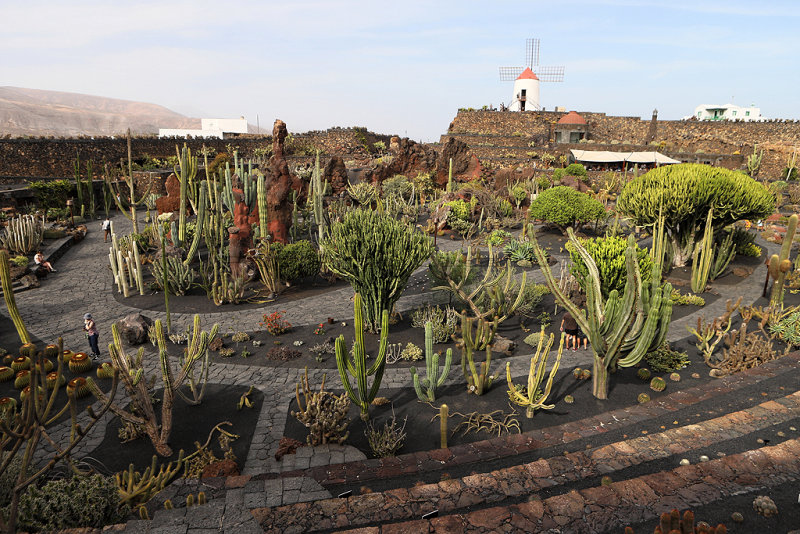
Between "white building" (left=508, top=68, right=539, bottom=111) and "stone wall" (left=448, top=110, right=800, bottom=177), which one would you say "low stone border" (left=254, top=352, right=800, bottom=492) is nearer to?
"stone wall" (left=448, top=110, right=800, bottom=177)

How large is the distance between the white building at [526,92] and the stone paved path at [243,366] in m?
40.7

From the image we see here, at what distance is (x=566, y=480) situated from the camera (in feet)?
16.6

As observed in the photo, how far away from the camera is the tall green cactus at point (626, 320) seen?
6.46m

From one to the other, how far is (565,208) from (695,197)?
5.48m

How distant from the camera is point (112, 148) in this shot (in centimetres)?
3186

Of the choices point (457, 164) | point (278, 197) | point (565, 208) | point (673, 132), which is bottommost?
point (565, 208)

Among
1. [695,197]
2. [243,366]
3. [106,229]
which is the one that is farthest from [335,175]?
[243,366]

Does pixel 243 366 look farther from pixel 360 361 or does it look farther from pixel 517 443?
pixel 517 443

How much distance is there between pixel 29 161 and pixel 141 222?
42.0 ft

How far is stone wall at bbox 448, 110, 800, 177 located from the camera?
3703 centimetres

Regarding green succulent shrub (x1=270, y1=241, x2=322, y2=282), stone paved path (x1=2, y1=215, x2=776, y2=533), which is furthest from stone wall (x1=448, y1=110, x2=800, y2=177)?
green succulent shrub (x1=270, y1=241, x2=322, y2=282)

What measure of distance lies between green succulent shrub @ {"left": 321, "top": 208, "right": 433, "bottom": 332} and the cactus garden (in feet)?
0.14

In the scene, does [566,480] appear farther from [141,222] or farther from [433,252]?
[141,222]

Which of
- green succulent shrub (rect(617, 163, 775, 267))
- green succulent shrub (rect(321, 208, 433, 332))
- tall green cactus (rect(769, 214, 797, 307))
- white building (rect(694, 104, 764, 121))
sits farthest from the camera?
white building (rect(694, 104, 764, 121))
